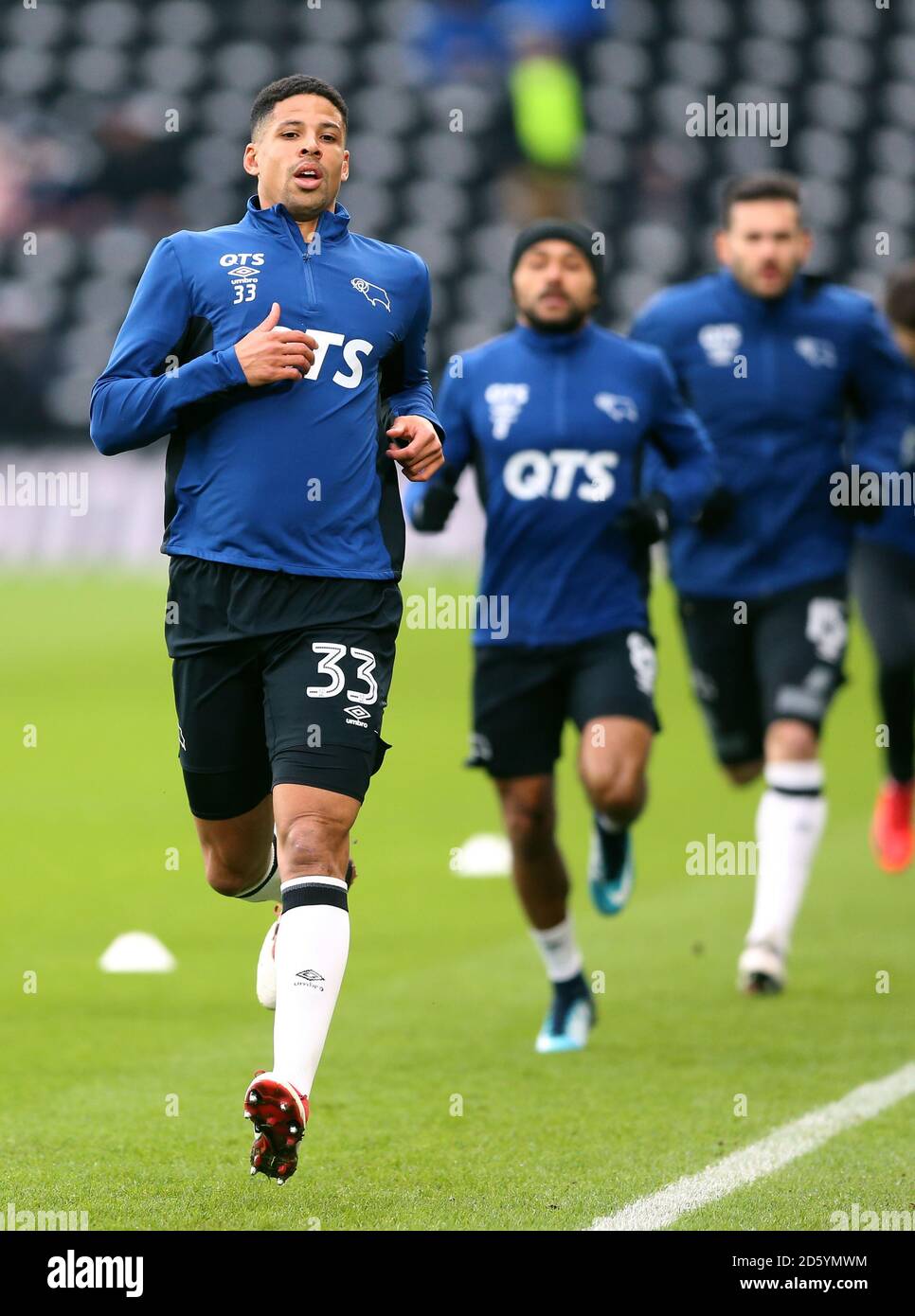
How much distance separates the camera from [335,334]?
5.21 metres

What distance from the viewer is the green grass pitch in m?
5.08

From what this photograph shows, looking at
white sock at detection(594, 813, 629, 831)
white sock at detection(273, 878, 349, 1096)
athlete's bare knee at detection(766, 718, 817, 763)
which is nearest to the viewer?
white sock at detection(273, 878, 349, 1096)

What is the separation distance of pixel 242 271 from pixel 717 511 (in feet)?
11.0

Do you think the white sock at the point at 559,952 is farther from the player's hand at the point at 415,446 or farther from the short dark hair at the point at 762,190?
the short dark hair at the point at 762,190

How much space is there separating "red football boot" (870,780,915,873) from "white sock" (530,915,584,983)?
3.16 m

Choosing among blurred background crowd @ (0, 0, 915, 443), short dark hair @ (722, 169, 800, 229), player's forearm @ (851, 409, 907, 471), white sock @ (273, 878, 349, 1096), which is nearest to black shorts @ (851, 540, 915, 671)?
player's forearm @ (851, 409, 907, 471)

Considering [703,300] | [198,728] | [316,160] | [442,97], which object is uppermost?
[442,97]

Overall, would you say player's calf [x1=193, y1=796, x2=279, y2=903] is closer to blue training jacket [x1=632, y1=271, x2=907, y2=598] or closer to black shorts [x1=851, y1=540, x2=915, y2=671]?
blue training jacket [x1=632, y1=271, x2=907, y2=598]

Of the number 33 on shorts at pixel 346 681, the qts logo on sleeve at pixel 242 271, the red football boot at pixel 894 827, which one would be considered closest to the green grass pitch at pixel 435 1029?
the red football boot at pixel 894 827

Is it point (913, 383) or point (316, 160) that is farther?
point (913, 383)

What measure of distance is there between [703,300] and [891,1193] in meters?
4.31

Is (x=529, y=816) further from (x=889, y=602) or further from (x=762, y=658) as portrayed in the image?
(x=889, y=602)
